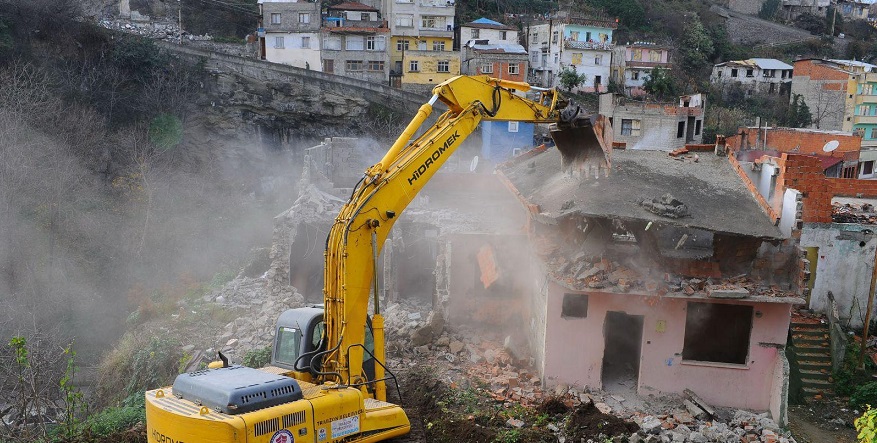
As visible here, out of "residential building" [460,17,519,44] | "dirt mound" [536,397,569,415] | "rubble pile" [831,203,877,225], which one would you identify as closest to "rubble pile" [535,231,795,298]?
"dirt mound" [536,397,569,415]

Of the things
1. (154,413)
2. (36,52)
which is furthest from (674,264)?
(36,52)

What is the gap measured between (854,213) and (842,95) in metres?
28.0

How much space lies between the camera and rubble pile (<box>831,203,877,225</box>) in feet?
57.0

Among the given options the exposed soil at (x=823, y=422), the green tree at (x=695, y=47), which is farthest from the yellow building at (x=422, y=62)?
the exposed soil at (x=823, y=422)

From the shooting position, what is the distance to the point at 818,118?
43.1m

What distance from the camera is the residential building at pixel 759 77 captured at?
155ft

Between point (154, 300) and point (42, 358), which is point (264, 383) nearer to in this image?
point (42, 358)

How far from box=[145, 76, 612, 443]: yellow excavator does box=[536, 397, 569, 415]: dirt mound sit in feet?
12.4

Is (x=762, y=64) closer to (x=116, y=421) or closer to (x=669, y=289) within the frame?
(x=669, y=289)

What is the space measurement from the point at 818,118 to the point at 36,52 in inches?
1688

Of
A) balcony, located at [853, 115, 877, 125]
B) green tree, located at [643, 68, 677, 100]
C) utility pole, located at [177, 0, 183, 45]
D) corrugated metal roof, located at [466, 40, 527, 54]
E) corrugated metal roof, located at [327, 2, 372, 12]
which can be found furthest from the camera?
green tree, located at [643, 68, 677, 100]

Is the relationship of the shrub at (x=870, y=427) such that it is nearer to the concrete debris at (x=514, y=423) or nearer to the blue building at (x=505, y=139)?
the concrete debris at (x=514, y=423)

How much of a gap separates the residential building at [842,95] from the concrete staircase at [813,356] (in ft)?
92.4

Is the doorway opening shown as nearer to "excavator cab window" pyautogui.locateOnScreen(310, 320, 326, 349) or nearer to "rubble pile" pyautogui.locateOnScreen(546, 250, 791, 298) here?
"rubble pile" pyautogui.locateOnScreen(546, 250, 791, 298)
